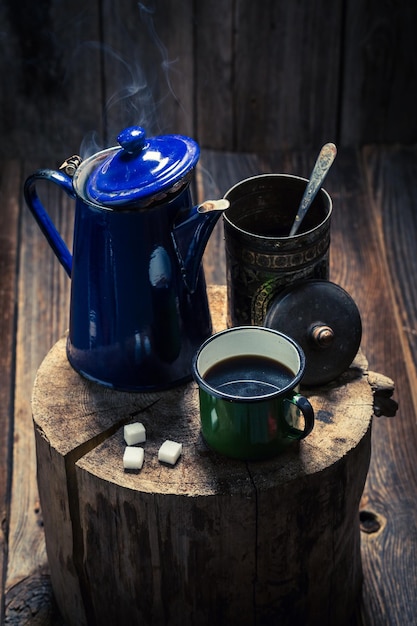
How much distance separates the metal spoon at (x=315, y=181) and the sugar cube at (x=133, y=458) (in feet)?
1.17

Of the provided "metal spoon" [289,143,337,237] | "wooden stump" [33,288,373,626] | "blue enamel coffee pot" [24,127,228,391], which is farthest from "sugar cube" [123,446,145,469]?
"metal spoon" [289,143,337,237]

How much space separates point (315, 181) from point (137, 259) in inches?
10.6

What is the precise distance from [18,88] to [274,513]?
146cm

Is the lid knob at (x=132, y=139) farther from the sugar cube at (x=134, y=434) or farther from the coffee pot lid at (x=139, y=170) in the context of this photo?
the sugar cube at (x=134, y=434)

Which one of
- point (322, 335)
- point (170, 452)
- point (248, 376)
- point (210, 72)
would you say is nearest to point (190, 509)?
point (170, 452)

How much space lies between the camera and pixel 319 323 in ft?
4.36

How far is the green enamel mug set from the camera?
120cm

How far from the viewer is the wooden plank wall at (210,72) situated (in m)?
2.27

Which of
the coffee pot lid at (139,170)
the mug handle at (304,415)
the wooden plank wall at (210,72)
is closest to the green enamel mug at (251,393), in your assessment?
the mug handle at (304,415)

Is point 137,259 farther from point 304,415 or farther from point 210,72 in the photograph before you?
point 210,72

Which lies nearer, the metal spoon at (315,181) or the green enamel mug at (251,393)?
the green enamel mug at (251,393)

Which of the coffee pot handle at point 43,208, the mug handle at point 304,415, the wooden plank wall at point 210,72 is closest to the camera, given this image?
the mug handle at point 304,415

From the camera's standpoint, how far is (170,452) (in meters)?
1.25

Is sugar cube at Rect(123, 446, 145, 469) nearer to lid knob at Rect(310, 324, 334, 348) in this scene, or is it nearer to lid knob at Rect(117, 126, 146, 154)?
lid knob at Rect(310, 324, 334, 348)
